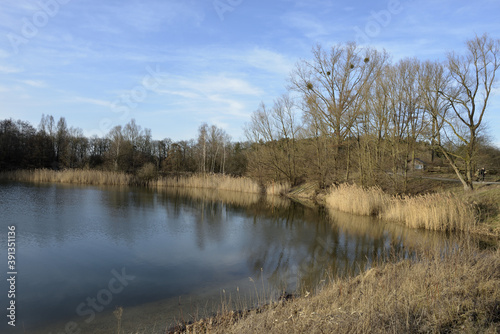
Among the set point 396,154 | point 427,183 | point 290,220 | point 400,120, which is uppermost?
point 400,120

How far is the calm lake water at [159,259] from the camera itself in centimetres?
466

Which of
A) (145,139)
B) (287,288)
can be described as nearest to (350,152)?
(287,288)

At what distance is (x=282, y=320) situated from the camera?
3357 mm

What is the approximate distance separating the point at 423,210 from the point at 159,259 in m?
9.07

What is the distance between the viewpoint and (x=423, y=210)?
11242mm

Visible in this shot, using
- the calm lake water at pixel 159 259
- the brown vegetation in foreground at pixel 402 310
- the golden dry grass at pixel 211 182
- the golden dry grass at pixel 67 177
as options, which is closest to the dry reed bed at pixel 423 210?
the calm lake water at pixel 159 259

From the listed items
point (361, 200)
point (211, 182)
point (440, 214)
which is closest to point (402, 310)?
point (440, 214)

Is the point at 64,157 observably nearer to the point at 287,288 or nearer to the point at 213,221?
the point at 213,221

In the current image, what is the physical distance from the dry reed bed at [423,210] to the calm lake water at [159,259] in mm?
752

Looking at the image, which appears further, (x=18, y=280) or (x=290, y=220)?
(x=290, y=220)

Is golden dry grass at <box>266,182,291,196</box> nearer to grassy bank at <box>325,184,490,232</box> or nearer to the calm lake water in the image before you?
grassy bank at <box>325,184,490,232</box>

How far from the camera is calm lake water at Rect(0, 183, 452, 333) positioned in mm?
4656

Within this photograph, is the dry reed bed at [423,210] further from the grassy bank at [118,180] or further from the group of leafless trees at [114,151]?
the group of leafless trees at [114,151]

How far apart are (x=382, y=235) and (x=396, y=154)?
730cm
